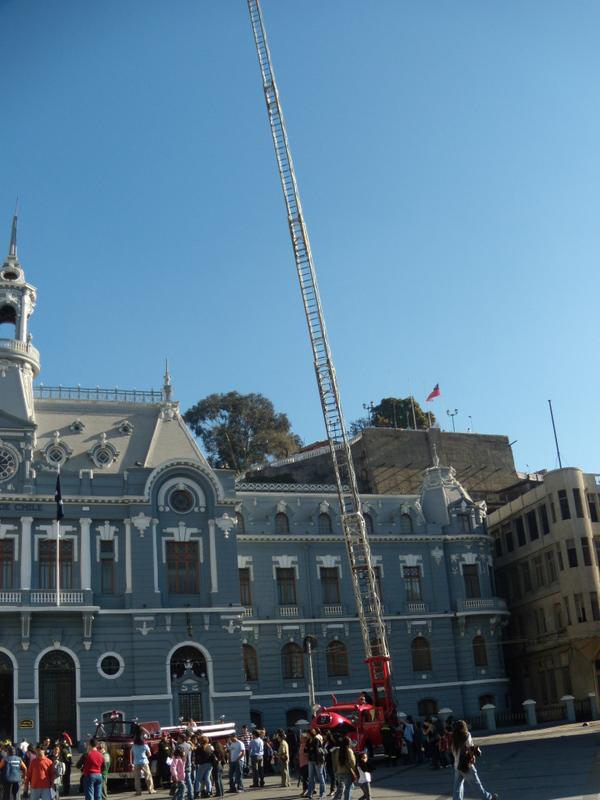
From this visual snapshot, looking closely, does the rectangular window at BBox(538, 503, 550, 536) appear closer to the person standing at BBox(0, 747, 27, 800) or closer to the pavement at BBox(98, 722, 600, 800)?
the pavement at BBox(98, 722, 600, 800)

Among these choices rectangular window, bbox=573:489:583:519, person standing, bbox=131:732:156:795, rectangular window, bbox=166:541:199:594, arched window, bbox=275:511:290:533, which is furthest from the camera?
rectangular window, bbox=573:489:583:519

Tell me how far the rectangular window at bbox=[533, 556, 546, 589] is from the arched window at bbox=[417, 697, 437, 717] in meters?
10.3

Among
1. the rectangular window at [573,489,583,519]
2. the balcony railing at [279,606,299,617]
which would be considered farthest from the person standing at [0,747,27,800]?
the rectangular window at [573,489,583,519]

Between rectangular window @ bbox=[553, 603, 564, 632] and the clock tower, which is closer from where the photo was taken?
the clock tower

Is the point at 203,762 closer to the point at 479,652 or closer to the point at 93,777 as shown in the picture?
the point at 93,777

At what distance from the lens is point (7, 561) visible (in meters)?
50.2

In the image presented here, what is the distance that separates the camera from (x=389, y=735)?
4116 centimetres

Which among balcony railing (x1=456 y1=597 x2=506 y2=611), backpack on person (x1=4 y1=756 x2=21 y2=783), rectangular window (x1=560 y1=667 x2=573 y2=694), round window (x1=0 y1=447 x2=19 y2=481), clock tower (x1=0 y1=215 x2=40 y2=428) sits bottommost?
backpack on person (x1=4 y1=756 x2=21 y2=783)

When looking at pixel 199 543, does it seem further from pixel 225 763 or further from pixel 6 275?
pixel 6 275

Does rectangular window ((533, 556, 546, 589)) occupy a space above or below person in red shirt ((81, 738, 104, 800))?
above

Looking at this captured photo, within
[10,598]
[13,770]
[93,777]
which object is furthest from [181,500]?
[93,777]

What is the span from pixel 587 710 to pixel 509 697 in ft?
24.8

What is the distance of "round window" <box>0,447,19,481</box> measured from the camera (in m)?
51.0

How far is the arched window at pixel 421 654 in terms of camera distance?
60.4 m
